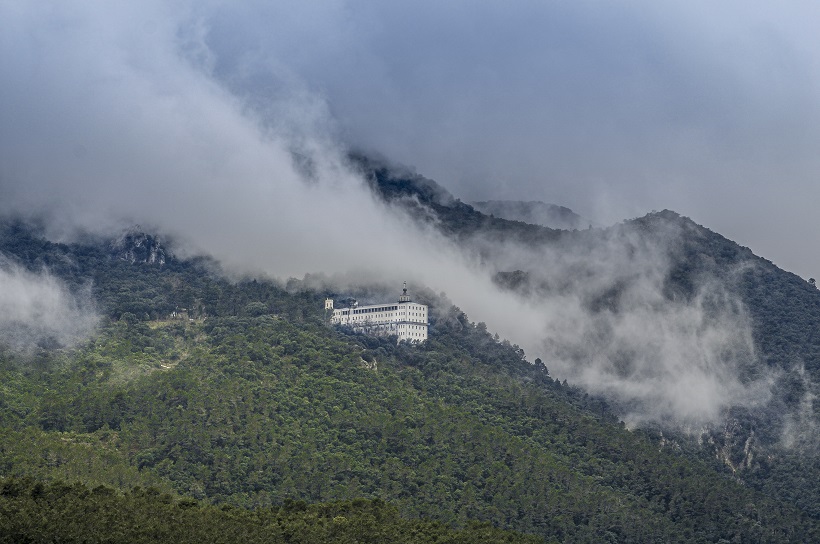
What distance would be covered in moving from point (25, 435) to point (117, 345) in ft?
89.8

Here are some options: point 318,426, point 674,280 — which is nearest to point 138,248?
point 318,426

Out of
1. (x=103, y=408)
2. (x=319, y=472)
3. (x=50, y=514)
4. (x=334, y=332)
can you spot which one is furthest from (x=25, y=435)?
(x=334, y=332)

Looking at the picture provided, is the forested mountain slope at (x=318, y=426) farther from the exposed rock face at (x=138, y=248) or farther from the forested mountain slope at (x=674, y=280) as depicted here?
the forested mountain slope at (x=674, y=280)

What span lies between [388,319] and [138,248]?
1053 inches

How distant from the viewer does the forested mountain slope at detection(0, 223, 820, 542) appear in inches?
4350

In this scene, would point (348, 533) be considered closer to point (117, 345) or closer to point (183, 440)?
point (183, 440)

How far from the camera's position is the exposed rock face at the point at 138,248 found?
15400 centimetres

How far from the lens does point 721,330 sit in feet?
541

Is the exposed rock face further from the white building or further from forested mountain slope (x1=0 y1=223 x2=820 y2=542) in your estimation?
the white building

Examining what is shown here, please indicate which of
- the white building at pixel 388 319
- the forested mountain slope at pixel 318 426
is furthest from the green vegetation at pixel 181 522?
the white building at pixel 388 319

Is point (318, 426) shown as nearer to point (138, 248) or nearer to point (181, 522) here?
point (181, 522)

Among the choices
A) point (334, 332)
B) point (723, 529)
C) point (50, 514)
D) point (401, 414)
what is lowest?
point (50, 514)

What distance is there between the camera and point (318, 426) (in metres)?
120

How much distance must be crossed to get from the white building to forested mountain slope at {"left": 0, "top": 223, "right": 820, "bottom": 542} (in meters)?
1.77
